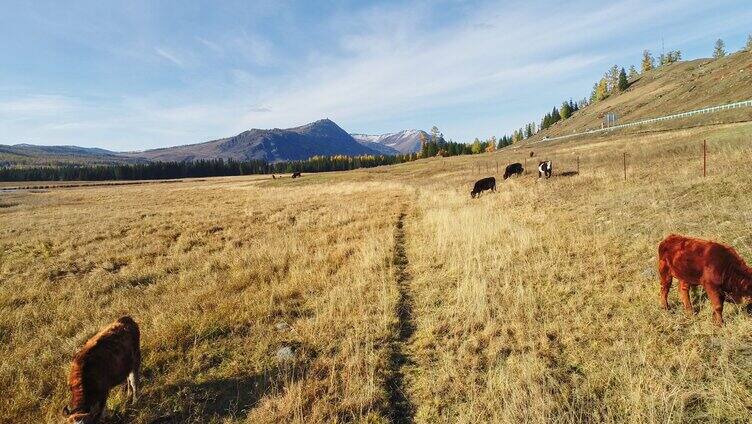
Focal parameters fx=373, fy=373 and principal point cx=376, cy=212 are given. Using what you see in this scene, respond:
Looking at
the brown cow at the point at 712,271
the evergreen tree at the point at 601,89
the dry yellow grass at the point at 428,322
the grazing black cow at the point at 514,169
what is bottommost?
the dry yellow grass at the point at 428,322

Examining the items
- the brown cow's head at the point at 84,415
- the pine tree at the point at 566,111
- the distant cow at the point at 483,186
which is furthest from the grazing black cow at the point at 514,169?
the pine tree at the point at 566,111

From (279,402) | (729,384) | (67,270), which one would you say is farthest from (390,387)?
(67,270)

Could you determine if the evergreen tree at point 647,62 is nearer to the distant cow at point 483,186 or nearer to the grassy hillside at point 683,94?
the grassy hillside at point 683,94

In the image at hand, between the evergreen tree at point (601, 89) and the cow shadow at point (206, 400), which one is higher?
the evergreen tree at point (601, 89)

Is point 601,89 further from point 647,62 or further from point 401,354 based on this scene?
point 401,354

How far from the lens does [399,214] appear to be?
21594 millimetres

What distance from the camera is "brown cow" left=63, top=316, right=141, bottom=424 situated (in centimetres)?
480

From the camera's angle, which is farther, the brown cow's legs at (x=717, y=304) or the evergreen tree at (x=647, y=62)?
the evergreen tree at (x=647, y=62)

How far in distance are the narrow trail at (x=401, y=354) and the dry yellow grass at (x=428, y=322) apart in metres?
0.06

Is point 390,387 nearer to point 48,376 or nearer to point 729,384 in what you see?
point 729,384

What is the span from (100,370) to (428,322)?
5.47 metres

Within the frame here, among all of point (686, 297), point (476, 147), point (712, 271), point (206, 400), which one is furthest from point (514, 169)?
point (476, 147)

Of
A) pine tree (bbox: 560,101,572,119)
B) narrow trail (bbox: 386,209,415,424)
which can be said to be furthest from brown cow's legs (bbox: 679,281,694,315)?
pine tree (bbox: 560,101,572,119)

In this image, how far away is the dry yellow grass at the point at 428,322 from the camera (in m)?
5.12
